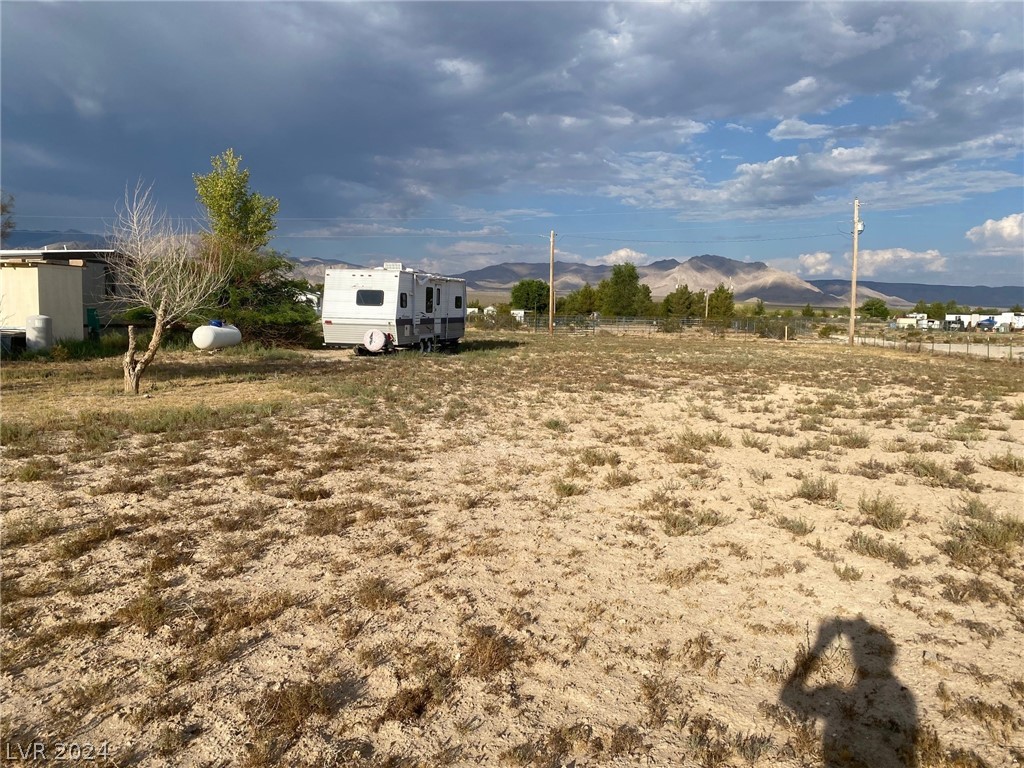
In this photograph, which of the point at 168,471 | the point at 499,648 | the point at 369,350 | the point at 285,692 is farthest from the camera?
the point at 369,350

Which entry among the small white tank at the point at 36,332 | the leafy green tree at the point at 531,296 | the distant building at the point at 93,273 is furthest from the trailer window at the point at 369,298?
the leafy green tree at the point at 531,296

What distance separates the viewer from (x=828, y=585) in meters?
4.65

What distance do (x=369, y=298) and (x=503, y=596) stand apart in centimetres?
1670

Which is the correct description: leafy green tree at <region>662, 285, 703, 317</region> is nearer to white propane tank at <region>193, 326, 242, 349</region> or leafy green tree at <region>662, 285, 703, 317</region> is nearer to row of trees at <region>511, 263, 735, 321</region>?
row of trees at <region>511, 263, 735, 321</region>

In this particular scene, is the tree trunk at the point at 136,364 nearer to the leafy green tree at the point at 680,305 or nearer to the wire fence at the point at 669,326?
the wire fence at the point at 669,326

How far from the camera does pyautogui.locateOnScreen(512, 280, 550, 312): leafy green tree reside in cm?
8641

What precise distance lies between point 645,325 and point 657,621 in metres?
53.6

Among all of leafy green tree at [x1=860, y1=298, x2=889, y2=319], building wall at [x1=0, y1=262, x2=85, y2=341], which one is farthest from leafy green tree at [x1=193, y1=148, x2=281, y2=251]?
leafy green tree at [x1=860, y1=298, x2=889, y2=319]

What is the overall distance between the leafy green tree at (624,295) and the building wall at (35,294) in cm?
5369

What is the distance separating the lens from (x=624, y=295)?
68.3 meters

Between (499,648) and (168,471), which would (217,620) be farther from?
(168,471)

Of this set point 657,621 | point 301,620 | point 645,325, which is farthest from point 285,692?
point 645,325

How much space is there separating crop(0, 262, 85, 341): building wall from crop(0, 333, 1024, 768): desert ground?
38.5ft

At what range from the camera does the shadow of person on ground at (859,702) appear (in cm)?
292
